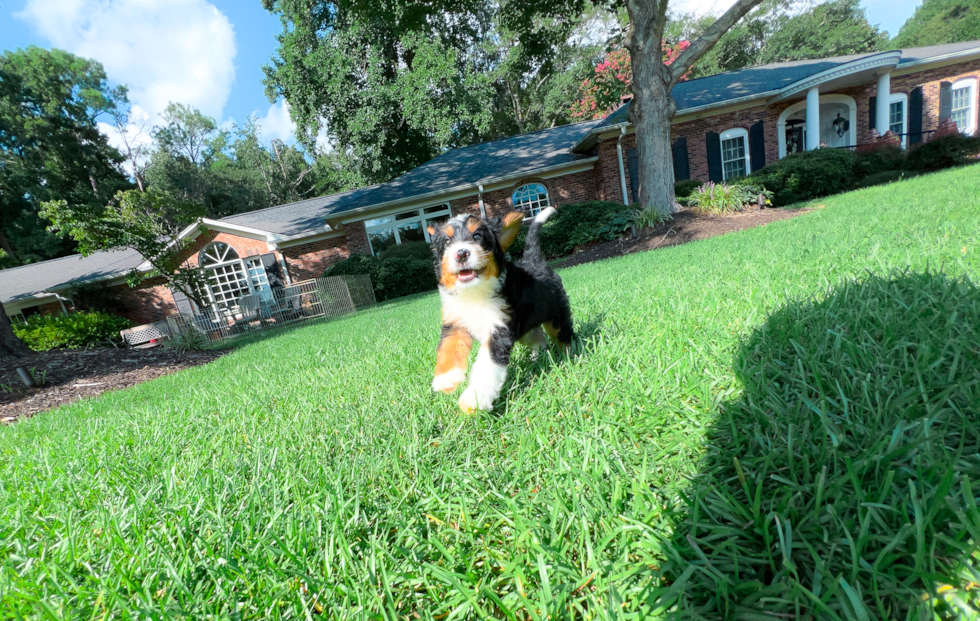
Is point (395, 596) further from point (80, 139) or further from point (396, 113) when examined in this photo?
point (80, 139)

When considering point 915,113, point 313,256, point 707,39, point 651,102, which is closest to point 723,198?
point 651,102

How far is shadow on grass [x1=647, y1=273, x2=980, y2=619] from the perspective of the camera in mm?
844

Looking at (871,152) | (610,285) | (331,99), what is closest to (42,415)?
(610,285)

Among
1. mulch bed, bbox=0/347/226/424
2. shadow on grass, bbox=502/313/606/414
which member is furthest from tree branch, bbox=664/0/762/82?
mulch bed, bbox=0/347/226/424

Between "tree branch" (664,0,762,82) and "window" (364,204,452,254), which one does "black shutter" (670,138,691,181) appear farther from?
"window" (364,204,452,254)

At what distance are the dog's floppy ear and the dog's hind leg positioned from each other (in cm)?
68

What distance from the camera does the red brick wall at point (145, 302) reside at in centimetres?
2275

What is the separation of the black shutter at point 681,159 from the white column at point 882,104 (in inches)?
327

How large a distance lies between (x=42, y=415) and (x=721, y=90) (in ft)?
82.0

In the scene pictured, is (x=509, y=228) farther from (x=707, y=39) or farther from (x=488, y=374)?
(x=707, y=39)

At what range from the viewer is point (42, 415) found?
15.5 feet

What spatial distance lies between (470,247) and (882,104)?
82.5 feet

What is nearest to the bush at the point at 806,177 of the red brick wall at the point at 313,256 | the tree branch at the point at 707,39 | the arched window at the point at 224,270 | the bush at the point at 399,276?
the tree branch at the point at 707,39

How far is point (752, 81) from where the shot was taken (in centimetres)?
1964
